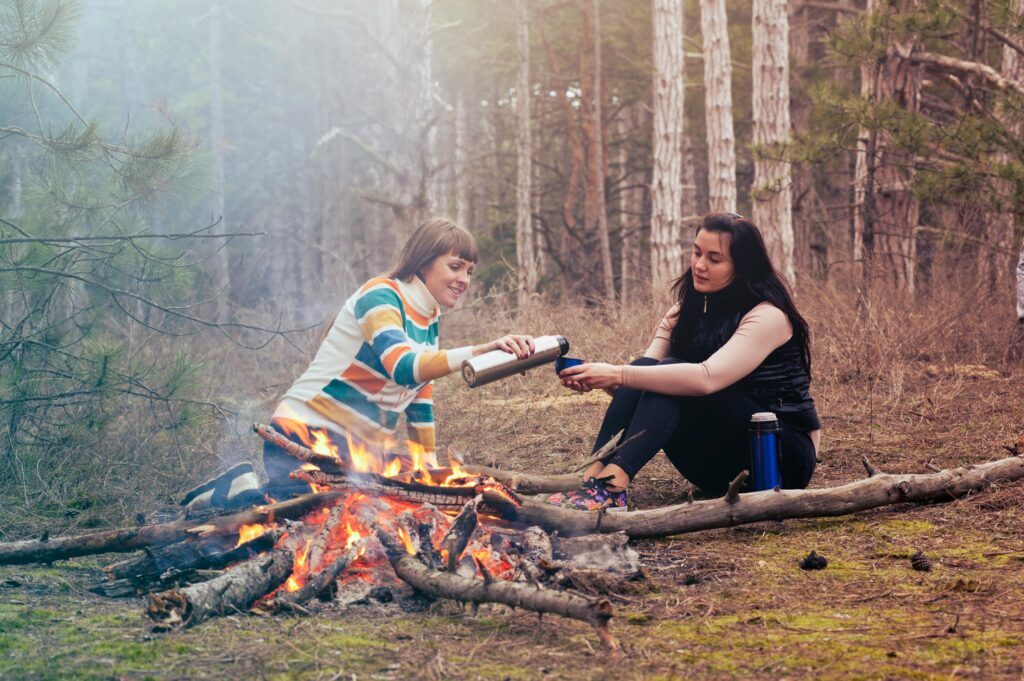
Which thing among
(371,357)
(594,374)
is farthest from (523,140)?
(594,374)

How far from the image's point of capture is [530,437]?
7.02 metres

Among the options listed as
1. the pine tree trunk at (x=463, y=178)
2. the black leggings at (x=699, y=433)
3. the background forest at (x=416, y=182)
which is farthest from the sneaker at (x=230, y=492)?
the pine tree trunk at (x=463, y=178)

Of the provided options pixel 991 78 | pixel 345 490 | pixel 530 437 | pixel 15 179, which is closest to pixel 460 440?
pixel 530 437

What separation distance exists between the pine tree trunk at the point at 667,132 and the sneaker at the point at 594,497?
9.66 m

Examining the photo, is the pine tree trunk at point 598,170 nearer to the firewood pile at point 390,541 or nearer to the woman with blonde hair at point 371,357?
the woman with blonde hair at point 371,357

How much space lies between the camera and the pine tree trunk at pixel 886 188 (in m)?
10.1

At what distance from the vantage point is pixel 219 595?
3.14 meters

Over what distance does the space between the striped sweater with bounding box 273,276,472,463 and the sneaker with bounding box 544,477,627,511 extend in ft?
2.84

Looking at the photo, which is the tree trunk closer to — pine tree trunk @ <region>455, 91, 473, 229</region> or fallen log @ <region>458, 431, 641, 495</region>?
pine tree trunk @ <region>455, 91, 473, 229</region>

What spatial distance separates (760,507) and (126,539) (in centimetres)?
267

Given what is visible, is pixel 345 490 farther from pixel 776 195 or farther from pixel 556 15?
pixel 556 15

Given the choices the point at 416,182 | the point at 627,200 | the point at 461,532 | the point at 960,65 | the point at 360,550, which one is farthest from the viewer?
the point at 627,200

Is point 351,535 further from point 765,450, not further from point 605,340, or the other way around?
point 605,340

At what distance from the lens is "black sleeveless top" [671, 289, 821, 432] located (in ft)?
15.0
